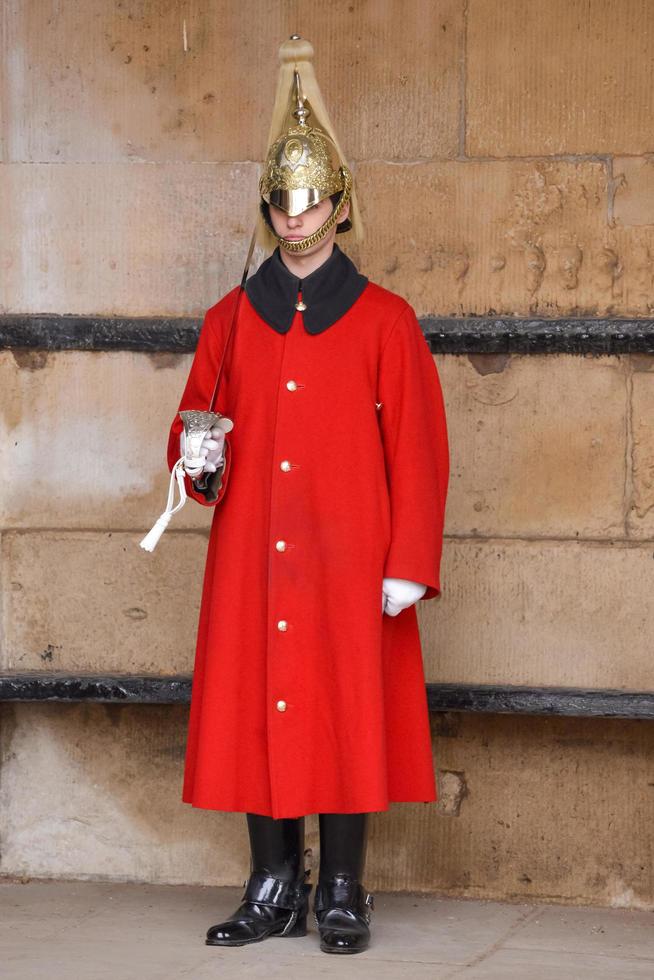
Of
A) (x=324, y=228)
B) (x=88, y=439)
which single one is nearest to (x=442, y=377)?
(x=324, y=228)

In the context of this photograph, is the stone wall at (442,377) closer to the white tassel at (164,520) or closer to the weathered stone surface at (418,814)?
the weathered stone surface at (418,814)

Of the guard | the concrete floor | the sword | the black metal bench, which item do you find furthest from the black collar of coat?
the concrete floor

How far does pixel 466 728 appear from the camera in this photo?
466 centimetres

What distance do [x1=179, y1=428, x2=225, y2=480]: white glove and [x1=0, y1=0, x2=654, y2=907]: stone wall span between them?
2.76ft

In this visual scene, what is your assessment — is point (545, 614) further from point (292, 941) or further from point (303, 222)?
point (303, 222)

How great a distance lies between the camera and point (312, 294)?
395 centimetres

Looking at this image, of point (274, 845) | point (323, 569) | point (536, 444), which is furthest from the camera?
point (536, 444)

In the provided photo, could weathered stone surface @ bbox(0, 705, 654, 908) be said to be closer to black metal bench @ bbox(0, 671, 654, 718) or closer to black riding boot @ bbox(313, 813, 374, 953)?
black metal bench @ bbox(0, 671, 654, 718)

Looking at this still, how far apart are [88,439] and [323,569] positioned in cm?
115

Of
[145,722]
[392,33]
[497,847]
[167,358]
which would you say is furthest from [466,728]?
[392,33]

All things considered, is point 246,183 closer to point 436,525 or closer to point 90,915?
point 436,525

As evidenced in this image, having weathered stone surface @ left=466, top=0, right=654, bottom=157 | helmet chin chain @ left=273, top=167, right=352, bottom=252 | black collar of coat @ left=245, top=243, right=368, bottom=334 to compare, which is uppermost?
weathered stone surface @ left=466, top=0, right=654, bottom=157

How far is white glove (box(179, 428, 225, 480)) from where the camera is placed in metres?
3.81

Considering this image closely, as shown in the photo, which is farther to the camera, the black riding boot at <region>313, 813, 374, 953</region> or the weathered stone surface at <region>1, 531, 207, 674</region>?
the weathered stone surface at <region>1, 531, 207, 674</region>
